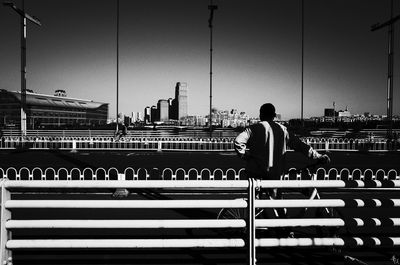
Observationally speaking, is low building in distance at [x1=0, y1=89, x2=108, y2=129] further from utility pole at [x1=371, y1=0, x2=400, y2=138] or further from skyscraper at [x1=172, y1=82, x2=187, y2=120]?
utility pole at [x1=371, y1=0, x2=400, y2=138]

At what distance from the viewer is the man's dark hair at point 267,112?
4.29m

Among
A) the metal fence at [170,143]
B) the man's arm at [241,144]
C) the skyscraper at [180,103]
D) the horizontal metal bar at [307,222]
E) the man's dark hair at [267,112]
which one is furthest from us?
the skyscraper at [180,103]

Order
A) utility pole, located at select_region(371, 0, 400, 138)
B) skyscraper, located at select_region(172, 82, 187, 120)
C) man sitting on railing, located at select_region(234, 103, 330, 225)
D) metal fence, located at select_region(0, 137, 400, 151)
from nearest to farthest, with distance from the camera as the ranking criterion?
man sitting on railing, located at select_region(234, 103, 330, 225)
metal fence, located at select_region(0, 137, 400, 151)
utility pole, located at select_region(371, 0, 400, 138)
skyscraper, located at select_region(172, 82, 187, 120)

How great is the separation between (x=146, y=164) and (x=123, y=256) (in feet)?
31.0

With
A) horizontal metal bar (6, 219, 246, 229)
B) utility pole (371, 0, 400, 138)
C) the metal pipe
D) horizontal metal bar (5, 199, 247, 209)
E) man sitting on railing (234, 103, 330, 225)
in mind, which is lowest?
horizontal metal bar (6, 219, 246, 229)

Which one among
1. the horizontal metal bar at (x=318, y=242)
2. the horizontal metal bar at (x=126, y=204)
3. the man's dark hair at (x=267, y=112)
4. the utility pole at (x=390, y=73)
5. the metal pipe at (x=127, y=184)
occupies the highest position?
the utility pole at (x=390, y=73)

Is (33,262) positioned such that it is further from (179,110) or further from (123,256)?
(179,110)

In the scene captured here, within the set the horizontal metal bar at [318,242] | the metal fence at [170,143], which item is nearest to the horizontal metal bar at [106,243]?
the horizontal metal bar at [318,242]

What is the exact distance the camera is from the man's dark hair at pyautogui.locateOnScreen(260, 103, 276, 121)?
4.29 metres

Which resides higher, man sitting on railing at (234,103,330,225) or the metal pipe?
man sitting on railing at (234,103,330,225)

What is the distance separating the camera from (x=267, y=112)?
14.1ft

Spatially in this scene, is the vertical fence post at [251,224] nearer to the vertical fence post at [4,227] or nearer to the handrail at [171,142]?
the vertical fence post at [4,227]

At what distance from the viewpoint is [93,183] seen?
127 inches

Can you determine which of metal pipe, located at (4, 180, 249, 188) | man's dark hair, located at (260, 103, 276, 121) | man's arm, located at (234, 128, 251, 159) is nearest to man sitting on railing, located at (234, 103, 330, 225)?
man's arm, located at (234, 128, 251, 159)
